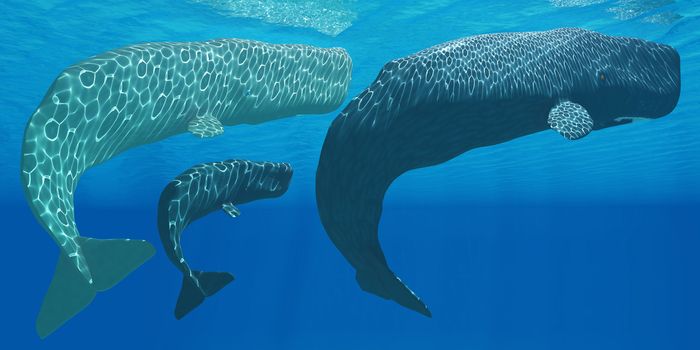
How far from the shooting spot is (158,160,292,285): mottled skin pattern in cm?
473

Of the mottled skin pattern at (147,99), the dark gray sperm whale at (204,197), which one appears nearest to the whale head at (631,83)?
the dark gray sperm whale at (204,197)

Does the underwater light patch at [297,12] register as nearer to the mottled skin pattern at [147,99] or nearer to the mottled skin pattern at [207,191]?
the mottled skin pattern at [147,99]

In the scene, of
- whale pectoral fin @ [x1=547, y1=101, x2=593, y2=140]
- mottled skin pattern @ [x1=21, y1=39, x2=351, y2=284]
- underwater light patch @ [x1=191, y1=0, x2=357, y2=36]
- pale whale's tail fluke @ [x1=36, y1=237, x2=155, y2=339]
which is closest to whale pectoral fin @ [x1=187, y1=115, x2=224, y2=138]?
mottled skin pattern @ [x1=21, y1=39, x2=351, y2=284]

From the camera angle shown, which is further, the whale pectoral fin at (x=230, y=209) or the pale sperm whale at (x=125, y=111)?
the whale pectoral fin at (x=230, y=209)

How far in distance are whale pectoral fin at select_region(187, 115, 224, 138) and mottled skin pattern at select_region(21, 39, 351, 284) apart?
0.48 ft

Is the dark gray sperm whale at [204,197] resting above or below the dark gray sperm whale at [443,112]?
below

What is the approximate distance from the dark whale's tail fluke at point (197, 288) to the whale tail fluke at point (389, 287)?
119 centimetres

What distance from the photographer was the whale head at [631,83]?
5363 millimetres

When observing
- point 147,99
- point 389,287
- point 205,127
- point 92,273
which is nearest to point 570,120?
point 389,287

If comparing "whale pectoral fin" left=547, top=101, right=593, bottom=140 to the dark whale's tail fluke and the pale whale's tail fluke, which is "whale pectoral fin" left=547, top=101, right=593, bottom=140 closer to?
the dark whale's tail fluke

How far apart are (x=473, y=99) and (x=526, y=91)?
25.2 inches

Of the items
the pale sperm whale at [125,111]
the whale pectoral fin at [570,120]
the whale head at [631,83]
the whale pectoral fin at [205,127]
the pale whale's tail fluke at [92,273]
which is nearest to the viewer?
the whale pectoral fin at [570,120]

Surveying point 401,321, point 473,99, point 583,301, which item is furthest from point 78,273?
point 583,301

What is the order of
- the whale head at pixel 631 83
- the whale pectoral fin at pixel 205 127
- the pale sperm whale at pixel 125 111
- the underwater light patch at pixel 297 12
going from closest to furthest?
A: the pale sperm whale at pixel 125 111, the whale head at pixel 631 83, the whale pectoral fin at pixel 205 127, the underwater light patch at pixel 297 12
